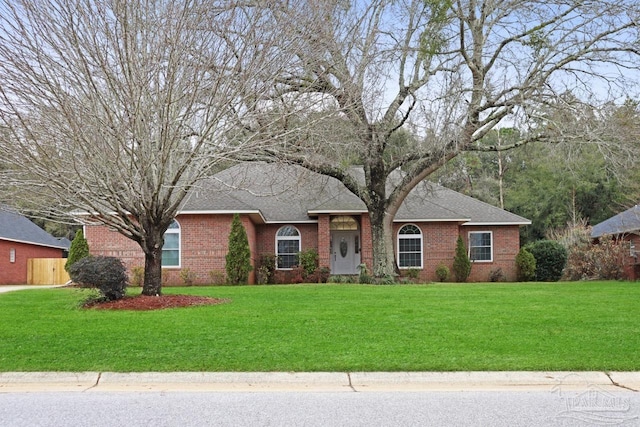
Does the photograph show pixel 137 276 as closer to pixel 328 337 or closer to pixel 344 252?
pixel 344 252

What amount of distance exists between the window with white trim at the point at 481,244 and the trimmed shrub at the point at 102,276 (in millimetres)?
19364

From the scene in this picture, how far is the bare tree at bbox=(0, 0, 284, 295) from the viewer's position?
1166 cm

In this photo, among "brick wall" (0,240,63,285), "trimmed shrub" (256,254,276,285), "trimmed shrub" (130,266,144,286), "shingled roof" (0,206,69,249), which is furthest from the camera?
"shingled roof" (0,206,69,249)

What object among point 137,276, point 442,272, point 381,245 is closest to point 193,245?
point 137,276

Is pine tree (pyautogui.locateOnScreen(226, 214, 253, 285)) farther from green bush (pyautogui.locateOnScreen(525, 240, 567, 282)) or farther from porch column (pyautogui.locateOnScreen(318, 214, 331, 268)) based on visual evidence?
green bush (pyautogui.locateOnScreen(525, 240, 567, 282))

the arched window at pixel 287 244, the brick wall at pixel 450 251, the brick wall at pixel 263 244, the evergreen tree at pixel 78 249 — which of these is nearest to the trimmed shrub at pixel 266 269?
the brick wall at pixel 263 244

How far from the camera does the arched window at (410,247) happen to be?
28703 mm

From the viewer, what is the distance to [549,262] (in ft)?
96.3

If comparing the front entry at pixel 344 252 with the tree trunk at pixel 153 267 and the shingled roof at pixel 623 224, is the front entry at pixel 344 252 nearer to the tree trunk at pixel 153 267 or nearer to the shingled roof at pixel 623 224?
the shingled roof at pixel 623 224

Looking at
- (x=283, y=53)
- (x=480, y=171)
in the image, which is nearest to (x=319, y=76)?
(x=283, y=53)

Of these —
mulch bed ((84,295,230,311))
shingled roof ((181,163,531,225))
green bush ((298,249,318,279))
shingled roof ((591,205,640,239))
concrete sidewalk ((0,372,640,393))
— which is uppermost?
shingled roof ((181,163,531,225))

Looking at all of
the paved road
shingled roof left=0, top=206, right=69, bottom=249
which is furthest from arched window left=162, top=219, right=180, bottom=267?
the paved road

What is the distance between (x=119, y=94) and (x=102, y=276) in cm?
383

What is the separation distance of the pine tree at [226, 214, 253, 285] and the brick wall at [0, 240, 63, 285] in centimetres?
1372
